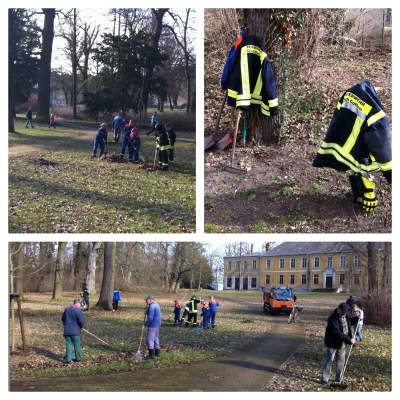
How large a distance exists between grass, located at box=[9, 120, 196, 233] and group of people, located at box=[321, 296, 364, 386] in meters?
2.25

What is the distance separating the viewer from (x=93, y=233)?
8.70 metres

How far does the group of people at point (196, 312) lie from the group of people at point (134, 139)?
6.27ft

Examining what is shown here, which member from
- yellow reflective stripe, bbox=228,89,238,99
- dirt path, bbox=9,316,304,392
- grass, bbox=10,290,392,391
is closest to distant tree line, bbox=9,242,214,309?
grass, bbox=10,290,392,391

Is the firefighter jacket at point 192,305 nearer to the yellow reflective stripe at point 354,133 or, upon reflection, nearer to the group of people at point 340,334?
the group of people at point 340,334

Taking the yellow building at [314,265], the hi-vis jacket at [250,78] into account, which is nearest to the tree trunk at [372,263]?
the yellow building at [314,265]

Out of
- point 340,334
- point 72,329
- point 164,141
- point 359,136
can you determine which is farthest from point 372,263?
point 72,329

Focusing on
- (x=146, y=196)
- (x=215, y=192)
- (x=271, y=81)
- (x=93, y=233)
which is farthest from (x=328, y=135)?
(x=93, y=233)

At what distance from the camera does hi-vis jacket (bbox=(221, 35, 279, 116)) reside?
8875mm

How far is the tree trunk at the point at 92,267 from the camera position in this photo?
8.77 m

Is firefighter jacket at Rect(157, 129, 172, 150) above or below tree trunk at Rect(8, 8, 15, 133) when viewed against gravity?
below

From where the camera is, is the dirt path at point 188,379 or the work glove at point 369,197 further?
the work glove at point 369,197

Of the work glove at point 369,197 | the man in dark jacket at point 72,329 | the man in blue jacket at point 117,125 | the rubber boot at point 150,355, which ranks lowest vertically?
the rubber boot at point 150,355

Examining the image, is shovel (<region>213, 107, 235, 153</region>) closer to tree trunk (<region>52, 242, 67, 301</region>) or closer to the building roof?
the building roof

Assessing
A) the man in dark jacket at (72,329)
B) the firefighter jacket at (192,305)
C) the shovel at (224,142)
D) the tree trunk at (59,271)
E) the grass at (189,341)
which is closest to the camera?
the grass at (189,341)
